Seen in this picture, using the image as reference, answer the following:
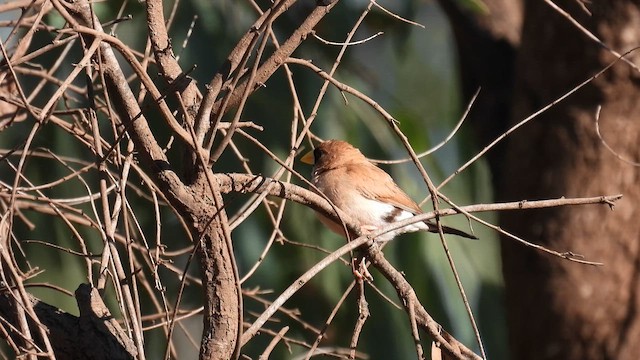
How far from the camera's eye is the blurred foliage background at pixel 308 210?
20.2ft

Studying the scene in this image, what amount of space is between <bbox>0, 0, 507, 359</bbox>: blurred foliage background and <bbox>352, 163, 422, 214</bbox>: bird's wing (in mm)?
1796

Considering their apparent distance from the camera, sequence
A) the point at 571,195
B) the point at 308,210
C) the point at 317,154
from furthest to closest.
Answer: the point at 308,210 < the point at 571,195 < the point at 317,154

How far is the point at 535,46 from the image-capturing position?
5547 mm

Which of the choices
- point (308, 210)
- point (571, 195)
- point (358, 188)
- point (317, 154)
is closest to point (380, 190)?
point (358, 188)

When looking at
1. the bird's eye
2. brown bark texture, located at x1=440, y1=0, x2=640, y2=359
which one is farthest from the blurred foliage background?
the bird's eye

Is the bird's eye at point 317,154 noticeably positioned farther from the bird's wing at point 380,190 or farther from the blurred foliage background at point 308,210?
the blurred foliage background at point 308,210

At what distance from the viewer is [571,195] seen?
5.41m

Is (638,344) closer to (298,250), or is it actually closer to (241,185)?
(298,250)

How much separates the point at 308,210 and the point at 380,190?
2.58m

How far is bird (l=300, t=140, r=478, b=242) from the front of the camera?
397cm

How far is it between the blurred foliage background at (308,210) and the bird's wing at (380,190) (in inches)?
70.7

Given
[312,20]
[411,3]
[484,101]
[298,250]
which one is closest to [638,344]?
[484,101]

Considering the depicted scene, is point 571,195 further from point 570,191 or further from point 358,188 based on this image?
point 358,188

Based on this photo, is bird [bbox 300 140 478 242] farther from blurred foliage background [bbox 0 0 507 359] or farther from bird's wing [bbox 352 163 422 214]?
blurred foliage background [bbox 0 0 507 359]
